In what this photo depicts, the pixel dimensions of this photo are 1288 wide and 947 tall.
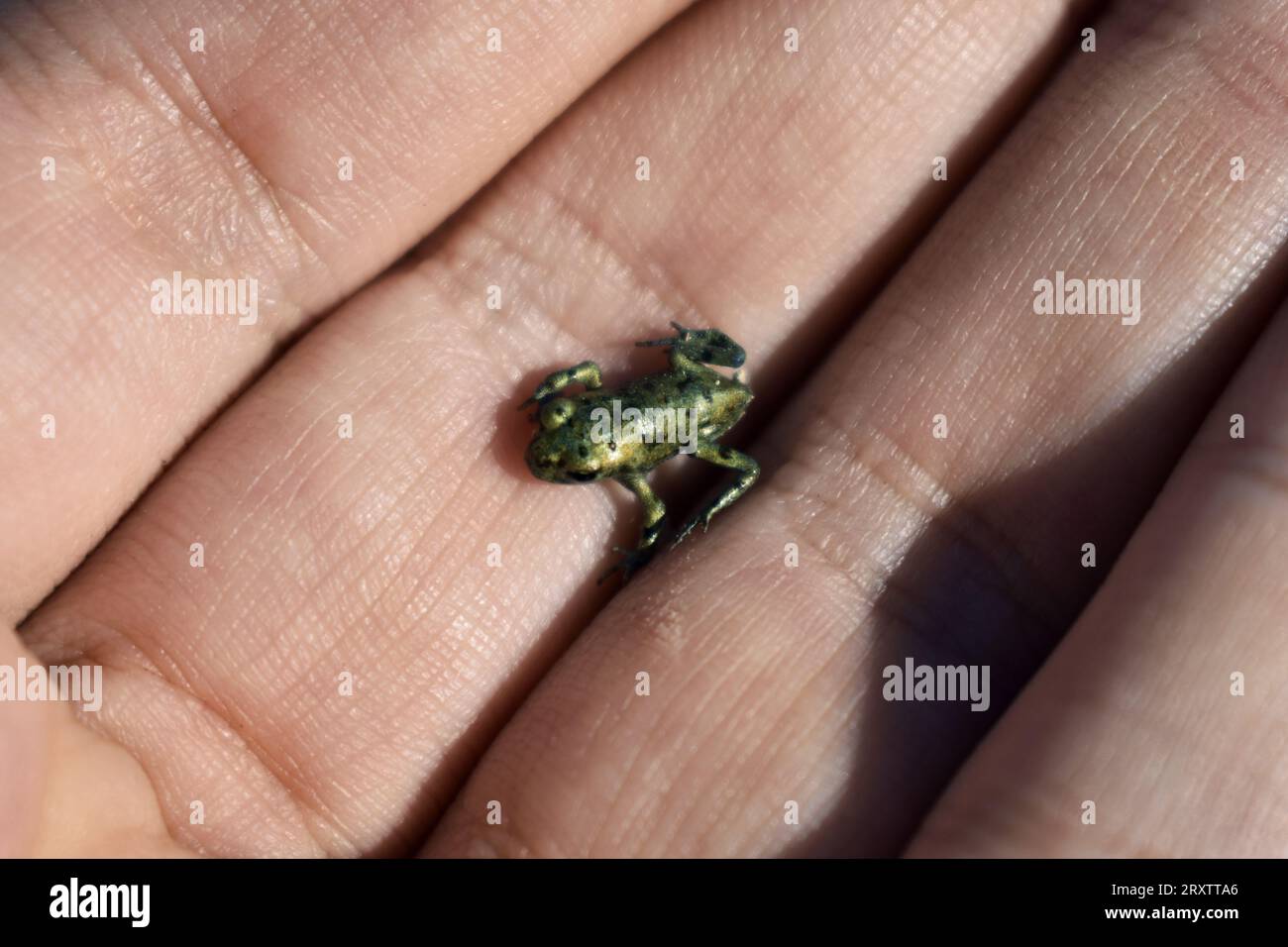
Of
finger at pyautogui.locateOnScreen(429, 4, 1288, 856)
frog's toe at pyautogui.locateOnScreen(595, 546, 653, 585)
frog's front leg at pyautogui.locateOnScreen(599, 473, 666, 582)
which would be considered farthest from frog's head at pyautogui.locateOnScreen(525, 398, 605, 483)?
finger at pyautogui.locateOnScreen(429, 4, 1288, 856)

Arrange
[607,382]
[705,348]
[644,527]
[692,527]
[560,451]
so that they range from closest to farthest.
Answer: [560,451]
[692,527]
[644,527]
[705,348]
[607,382]

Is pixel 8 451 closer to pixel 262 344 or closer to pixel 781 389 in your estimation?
pixel 262 344

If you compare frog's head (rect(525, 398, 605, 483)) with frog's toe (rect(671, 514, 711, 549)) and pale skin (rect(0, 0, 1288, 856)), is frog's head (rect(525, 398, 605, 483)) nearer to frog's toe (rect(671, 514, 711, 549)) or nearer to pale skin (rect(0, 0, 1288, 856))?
pale skin (rect(0, 0, 1288, 856))

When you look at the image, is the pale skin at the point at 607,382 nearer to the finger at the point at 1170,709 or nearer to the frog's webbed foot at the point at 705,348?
the finger at the point at 1170,709

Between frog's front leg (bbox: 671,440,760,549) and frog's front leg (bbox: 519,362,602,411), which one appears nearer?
frog's front leg (bbox: 671,440,760,549)

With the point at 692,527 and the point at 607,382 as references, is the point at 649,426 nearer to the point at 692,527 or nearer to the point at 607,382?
the point at 607,382

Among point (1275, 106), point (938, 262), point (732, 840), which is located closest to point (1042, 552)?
point (938, 262)

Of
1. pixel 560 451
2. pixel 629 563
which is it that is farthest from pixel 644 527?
pixel 560 451
